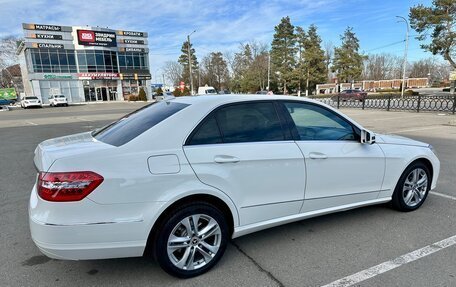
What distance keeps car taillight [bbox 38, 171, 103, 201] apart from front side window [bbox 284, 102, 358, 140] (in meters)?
2.08

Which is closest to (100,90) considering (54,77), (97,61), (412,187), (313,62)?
(97,61)

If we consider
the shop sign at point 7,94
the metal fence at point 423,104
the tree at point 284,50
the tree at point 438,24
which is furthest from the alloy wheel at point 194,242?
the shop sign at point 7,94

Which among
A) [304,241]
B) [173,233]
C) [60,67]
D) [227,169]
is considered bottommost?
[304,241]

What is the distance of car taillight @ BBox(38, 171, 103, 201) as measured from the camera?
7.48ft

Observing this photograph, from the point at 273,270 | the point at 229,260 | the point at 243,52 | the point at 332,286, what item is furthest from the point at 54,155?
the point at 243,52

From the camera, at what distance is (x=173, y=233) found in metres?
2.60

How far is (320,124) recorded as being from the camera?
3613 millimetres

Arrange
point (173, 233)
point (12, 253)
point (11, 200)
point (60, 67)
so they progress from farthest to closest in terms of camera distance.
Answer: point (60, 67), point (11, 200), point (12, 253), point (173, 233)

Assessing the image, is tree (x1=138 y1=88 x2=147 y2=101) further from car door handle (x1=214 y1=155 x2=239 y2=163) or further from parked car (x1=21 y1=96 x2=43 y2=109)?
car door handle (x1=214 y1=155 x2=239 y2=163)

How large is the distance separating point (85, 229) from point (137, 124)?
110 centimetres

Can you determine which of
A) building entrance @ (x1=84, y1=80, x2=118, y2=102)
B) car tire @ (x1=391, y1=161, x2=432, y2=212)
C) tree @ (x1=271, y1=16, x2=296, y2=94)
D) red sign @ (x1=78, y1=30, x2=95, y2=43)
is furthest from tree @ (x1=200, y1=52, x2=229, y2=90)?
car tire @ (x1=391, y1=161, x2=432, y2=212)

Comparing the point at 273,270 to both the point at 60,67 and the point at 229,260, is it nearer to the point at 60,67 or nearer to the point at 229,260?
the point at 229,260

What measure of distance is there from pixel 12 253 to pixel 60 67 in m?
54.9

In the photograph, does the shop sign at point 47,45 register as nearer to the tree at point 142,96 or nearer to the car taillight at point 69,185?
the tree at point 142,96
